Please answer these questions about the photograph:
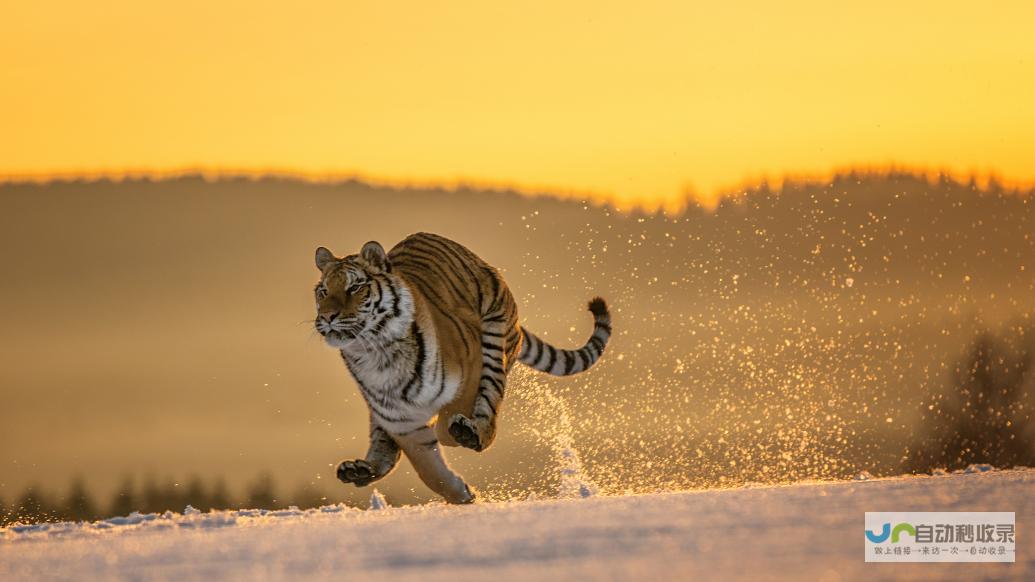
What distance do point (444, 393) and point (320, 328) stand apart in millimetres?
757

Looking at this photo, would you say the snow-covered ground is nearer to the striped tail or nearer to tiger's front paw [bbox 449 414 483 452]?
tiger's front paw [bbox 449 414 483 452]

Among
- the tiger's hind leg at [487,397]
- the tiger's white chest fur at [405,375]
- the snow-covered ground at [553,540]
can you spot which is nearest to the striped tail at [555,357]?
the tiger's hind leg at [487,397]

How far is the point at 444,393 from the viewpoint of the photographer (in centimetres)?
953

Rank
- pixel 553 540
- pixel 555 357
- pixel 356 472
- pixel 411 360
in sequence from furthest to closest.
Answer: pixel 555 357 → pixel 356 472 → pixel 411 360 → pixel 553 540

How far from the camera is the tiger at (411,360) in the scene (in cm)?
943

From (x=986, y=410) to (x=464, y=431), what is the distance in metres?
33.7

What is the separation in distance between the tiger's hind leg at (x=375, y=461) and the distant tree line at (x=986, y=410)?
30575 mm

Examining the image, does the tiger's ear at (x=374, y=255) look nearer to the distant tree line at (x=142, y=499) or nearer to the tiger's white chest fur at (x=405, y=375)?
the tiger's white chest fur at (x=405, y=375)

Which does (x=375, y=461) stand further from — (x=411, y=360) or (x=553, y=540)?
(x=553, y=540)

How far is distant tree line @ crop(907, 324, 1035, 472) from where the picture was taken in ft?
129

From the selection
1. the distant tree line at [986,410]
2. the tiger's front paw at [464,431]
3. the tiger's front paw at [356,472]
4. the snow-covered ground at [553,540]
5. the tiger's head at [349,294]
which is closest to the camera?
the snow-covered ground at [553,540]

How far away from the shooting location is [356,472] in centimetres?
969

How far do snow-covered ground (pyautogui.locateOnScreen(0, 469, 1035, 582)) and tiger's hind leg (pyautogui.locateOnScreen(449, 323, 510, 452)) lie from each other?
49.5 inches

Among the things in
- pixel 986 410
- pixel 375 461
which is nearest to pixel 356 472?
pixel 375 461
